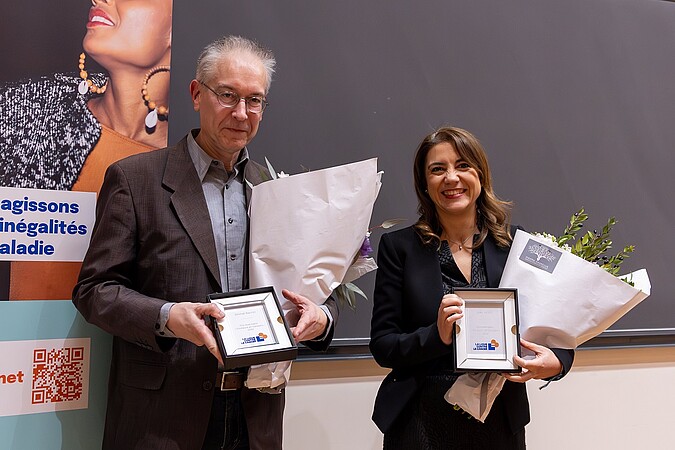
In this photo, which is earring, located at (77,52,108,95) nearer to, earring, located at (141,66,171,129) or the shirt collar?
earring, located at (141,66,171,129)

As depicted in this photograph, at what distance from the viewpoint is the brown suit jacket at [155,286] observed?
1636mm

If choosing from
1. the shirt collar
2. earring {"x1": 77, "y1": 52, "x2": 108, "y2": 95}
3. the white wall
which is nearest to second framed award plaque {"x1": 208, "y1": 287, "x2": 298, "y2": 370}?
the shirt collar

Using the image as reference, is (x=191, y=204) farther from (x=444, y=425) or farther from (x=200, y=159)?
(x=444, y=425)

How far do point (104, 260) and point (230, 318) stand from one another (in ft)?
1.20

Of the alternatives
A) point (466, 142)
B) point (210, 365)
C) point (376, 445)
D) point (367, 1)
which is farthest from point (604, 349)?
point (210, 365)

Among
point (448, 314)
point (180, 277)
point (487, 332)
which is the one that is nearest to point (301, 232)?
point (180, 277)

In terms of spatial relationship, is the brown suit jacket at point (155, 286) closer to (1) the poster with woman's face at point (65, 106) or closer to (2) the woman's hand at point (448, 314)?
(1) the poster with woman's face at point (65, 106)

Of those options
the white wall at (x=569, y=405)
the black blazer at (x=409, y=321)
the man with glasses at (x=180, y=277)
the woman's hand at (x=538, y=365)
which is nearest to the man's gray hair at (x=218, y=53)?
the man with glasses at (x=180, y=277)

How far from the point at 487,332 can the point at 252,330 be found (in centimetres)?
64

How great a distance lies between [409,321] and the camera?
197 cm

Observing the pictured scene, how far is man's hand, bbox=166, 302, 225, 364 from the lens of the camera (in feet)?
4.83

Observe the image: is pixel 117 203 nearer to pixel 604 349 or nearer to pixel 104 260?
pixel 104 260

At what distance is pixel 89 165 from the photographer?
191cm

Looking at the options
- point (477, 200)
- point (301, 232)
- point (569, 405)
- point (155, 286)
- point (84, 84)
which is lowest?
point (569, 405)
